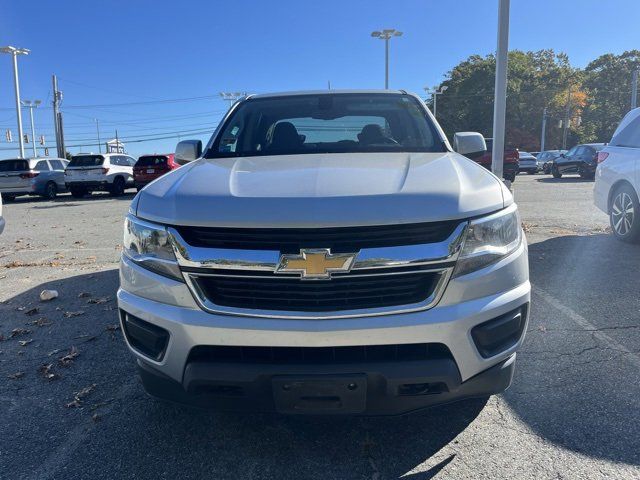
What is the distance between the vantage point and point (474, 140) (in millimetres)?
3623

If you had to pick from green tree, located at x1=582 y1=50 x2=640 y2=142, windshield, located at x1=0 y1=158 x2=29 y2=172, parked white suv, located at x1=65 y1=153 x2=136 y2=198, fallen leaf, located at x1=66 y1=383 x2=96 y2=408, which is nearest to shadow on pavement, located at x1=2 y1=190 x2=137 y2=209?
parked white suv, located at x1=65 y1=153 x2=136 y2=198

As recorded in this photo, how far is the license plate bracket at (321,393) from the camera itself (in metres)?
1.92

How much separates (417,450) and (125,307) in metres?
1.49

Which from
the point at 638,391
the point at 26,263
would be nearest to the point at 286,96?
the point at 638,391

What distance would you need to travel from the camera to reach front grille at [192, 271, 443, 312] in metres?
2.00

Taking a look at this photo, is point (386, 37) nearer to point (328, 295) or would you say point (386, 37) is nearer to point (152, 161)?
point (152, 161)

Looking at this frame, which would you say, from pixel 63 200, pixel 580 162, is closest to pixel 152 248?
pixel 63 200

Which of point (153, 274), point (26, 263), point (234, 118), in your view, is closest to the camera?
point (153, 274)

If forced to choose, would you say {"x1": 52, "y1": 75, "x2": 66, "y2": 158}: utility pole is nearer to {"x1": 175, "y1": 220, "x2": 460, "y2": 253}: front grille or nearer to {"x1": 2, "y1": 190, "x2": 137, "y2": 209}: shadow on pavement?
{"x1": 2, "y1": 190, "x2": 137, "y2": 209}: shadow on pavement

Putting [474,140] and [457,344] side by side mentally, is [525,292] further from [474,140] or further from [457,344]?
[474,140]

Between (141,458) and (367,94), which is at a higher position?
(367,94)

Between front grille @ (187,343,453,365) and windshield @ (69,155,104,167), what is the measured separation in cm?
1852

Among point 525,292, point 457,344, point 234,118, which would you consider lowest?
point 457,344

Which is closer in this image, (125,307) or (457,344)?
(457,344)
